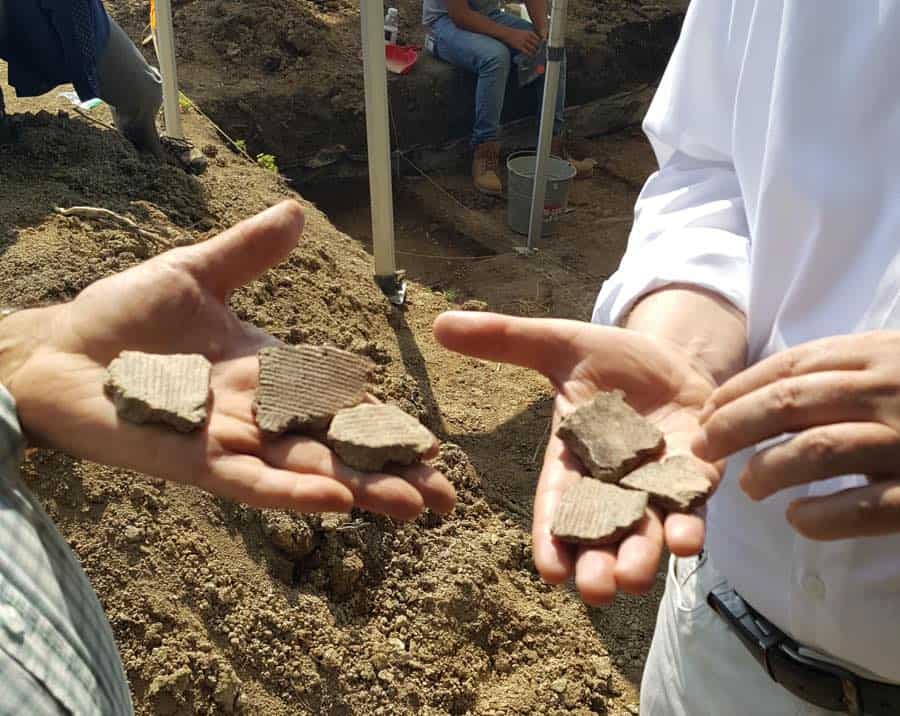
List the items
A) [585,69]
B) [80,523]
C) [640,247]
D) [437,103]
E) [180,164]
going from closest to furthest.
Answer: [640,247]
[80,523]
[180,164]
[437,103]
[585,69]

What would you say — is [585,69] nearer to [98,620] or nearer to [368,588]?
[368,588]

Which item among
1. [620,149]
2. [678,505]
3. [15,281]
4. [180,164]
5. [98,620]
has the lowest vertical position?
[620,149]

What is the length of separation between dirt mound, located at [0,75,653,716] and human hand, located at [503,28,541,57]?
3.50 meters

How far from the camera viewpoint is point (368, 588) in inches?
110

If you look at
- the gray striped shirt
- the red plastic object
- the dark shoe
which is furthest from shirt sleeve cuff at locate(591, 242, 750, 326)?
the red plastic object

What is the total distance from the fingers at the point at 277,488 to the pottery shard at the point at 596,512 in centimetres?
34

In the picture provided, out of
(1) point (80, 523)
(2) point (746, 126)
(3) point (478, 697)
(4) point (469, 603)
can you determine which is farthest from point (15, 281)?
(2) point (746, 126)

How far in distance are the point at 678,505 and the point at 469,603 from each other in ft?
5.57

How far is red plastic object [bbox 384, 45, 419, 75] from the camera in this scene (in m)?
6.45

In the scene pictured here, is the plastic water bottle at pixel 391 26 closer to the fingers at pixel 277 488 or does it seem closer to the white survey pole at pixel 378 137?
the white survey pole at pixel 378 137

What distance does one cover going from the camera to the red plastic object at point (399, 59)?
21.2 ft

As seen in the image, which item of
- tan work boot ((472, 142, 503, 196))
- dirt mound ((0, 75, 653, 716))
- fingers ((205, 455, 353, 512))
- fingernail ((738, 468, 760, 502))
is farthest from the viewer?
tan work boot ((472, 142, 503, 196))

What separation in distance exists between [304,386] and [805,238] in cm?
96

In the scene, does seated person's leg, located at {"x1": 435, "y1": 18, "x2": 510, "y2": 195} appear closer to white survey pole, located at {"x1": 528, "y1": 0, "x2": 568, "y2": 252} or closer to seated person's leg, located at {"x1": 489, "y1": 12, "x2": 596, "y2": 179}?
seated person's leg, located at {"x1": 489, "y1": 12, "x2": 596, "y2": 179}
